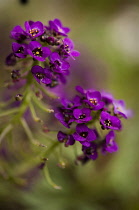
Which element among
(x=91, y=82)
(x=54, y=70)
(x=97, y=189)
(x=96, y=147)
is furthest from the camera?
(x=91, y=82)

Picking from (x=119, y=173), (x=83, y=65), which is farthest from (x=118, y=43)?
(x=119, y=173)

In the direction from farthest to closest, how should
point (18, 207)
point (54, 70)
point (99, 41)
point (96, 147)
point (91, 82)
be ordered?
point (99, 41)
point (91, 82)
point (18, 207)
point (96, 147)
point (54, 70)

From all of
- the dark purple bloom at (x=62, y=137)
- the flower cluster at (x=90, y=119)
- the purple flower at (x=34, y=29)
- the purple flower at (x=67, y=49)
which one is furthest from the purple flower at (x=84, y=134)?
the purple flower at (x=34, y=29)

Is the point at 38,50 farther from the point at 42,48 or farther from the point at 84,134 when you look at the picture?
the point at 84,134

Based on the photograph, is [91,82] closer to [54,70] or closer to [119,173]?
[119,173]

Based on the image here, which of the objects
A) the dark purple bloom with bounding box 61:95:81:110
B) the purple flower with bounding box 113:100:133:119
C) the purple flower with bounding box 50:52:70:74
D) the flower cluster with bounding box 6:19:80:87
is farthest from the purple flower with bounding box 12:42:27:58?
the purple flower with bounding box 113:100:133:119

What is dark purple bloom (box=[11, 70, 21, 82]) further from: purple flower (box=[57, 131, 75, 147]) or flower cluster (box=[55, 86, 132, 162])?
purple flower (box=[57, 131, 75, 147])
